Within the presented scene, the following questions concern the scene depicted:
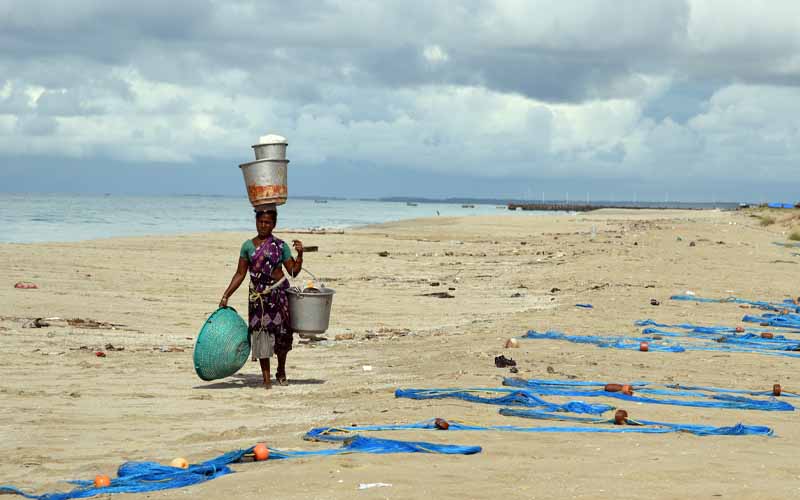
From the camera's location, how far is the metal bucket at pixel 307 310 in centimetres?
920

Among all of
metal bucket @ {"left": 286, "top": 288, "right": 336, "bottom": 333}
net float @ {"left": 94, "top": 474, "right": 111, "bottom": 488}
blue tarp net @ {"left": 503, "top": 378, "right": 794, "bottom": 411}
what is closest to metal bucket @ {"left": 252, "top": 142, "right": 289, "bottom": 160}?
metal bucket @ {"left": 286, "top": 288, "right": 336, "bottom": 333}

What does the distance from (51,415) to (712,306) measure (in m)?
11.4

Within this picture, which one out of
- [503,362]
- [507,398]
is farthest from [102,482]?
[503,362]

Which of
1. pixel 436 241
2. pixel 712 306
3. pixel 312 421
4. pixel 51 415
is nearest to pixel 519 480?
pixel 312 421

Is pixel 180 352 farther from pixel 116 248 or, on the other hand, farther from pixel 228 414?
pixel 116 248

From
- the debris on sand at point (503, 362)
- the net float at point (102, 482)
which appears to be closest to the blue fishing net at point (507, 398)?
the debris on sand at point (503, 362)

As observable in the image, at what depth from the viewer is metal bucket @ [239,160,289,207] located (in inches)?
356

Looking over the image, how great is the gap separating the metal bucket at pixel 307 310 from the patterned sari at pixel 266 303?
0.25 feet

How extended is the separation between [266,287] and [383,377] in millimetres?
1516

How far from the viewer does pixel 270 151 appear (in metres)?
9.09

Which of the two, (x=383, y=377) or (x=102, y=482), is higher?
(x=102, y=482)

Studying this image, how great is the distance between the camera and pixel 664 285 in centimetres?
1880

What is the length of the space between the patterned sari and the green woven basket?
0.46 ft

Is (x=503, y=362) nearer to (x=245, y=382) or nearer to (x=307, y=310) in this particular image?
(x=307, y=310)
